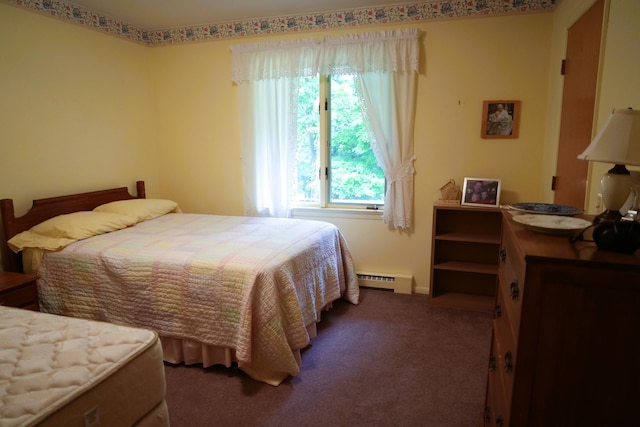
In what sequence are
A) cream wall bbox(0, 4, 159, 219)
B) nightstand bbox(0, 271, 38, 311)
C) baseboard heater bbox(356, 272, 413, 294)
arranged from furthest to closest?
baseboard heater bbox(356, 272, 413, 294), cream wall bbox(0, 4, 159, 219), nightstand bbox(0, 271, 38, 311)

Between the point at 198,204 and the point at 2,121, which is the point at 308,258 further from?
the point at 2,121

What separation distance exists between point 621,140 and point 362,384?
1814 mm

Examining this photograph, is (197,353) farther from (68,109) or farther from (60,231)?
(68,109)

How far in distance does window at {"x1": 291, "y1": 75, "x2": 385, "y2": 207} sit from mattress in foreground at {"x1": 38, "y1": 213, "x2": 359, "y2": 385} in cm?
100

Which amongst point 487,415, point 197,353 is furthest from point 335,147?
point 487,415

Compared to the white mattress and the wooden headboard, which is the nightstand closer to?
the wooden headboard

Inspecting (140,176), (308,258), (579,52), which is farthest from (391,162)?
(140,176)

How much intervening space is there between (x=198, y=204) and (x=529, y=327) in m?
3.89

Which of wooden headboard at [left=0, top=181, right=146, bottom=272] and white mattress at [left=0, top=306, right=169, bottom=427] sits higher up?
wooden headboard at [left=0, top=181, right=146, bottom=272]

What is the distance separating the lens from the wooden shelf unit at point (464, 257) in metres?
3.33

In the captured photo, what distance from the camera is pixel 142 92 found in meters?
4.14

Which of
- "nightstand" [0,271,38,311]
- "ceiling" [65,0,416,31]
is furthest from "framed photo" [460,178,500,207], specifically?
"nightstand" [0,271,38,311]

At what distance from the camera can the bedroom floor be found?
2.02 meters

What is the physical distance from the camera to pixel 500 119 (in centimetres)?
329
